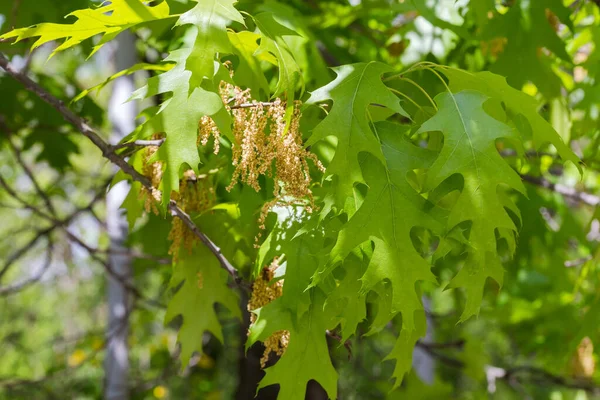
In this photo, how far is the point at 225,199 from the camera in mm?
1962

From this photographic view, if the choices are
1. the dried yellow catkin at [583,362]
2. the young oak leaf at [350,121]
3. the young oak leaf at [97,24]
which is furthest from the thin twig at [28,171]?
the dried yellow catkin at [583,362]

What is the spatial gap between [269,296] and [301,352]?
159 millimetres

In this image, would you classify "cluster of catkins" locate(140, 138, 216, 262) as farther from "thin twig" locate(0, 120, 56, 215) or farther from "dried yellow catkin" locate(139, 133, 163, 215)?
"thin twig" locate(0, 120, 56, 215)

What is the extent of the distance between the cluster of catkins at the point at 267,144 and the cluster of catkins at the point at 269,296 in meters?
0.20

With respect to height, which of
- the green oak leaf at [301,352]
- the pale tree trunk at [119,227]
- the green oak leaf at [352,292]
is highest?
the green oak leaf at [352,292]

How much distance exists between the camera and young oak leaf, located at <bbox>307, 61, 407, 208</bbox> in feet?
4.00

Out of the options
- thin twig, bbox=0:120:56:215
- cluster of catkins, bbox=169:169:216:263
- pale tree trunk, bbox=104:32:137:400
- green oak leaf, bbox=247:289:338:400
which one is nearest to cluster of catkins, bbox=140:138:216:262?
cluster of catkins, bbox=169:169:216:263

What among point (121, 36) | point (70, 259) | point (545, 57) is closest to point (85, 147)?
point (70, 259)

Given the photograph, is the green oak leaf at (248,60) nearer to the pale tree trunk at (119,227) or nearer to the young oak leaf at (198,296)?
the young oak leaf at (198,296)

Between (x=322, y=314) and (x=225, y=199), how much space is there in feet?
2.27

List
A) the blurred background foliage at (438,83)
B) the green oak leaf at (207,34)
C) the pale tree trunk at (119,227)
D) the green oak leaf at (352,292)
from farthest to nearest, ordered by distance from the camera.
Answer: the pale tree trunk at (119,227) → the blurred background foliage at (438,83) → the green oak leaf at (352,292) → the green oak leaf at (207,34)

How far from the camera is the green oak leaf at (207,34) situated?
119cm

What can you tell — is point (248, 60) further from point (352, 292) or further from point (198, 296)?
point (198, 296)

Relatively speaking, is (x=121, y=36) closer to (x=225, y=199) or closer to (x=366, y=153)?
(x=225, y=199)
